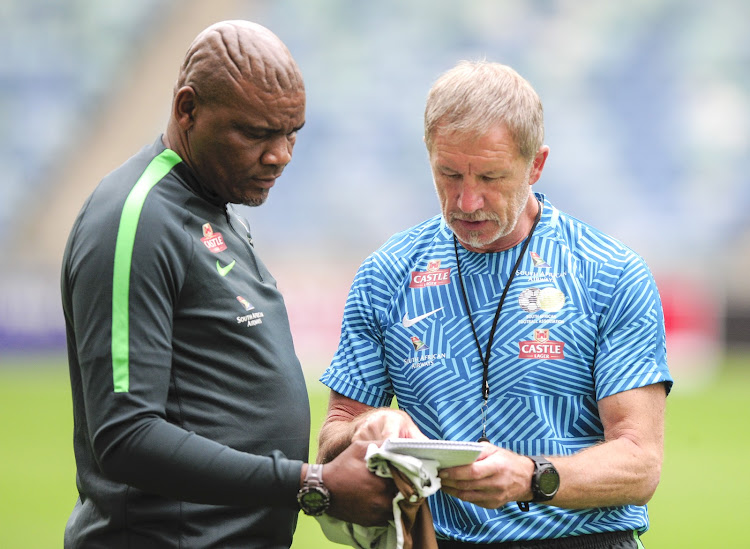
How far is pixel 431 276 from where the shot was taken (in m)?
2.89

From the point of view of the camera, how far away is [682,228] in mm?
18656

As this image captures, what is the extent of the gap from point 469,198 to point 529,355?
44 cm

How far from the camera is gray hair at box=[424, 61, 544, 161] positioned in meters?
2.72

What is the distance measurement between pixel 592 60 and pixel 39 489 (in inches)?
587

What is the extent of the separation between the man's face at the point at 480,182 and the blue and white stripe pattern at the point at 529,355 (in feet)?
0.37

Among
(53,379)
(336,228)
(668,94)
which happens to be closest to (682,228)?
(668,94)

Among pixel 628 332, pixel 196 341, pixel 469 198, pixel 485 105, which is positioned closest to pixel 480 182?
pixel 469 198

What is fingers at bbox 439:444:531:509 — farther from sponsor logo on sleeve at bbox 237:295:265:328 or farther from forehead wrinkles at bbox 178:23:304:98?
forehead wrinkles at bbox 178:23:304:98

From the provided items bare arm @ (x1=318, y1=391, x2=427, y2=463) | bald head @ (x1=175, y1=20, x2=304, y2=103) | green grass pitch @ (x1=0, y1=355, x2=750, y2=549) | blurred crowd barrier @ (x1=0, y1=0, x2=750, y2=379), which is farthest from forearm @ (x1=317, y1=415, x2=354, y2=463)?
blurred crowd barrier @ (x1=0, y1=0, x2=750, y2=379)

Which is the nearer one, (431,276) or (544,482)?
(544,482)

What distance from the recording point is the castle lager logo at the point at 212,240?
95.9 inches

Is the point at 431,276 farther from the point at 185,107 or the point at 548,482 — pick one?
the point at 185,107

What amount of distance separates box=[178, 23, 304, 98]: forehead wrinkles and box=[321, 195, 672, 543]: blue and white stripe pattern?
2.48ft

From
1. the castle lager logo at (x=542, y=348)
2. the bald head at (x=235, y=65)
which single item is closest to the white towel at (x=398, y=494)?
the castle lager logo at (x=542, y=348)
